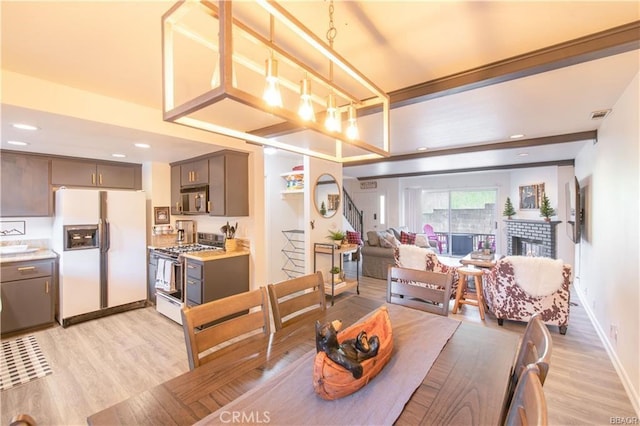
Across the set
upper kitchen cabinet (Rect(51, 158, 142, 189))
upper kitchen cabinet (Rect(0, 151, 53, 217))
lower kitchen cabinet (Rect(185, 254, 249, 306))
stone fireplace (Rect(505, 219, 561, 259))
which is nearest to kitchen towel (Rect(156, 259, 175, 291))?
lower kitchen cabinet (Rect(185, 254, 249, 306))

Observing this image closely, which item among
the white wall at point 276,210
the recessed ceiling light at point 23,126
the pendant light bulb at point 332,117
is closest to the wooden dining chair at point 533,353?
the pendant light bulb at point 332,117

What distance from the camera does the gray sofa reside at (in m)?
5.57

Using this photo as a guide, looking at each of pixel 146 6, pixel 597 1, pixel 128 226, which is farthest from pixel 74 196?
pixel 597 1

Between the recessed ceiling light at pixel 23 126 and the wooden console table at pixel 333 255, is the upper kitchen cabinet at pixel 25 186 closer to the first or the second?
the recessed ceiling light at pixel 23 126

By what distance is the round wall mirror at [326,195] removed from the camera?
4.45 m

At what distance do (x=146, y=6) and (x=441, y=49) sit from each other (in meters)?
1.62

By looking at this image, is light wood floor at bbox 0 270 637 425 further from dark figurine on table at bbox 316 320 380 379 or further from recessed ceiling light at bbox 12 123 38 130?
recessed ceiling light at bbox 12 123 38 130

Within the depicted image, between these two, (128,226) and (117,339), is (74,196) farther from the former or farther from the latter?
(117,339)

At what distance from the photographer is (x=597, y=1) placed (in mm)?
1323

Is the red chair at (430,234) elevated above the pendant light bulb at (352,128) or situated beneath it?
situated beneath

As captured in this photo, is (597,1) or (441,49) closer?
(597,1)

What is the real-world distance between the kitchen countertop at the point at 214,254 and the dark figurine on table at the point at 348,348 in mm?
2504

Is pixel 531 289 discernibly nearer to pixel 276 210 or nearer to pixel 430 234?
pixel 276 210

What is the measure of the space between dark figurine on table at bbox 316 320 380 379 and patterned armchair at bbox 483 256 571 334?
9.54 feet
